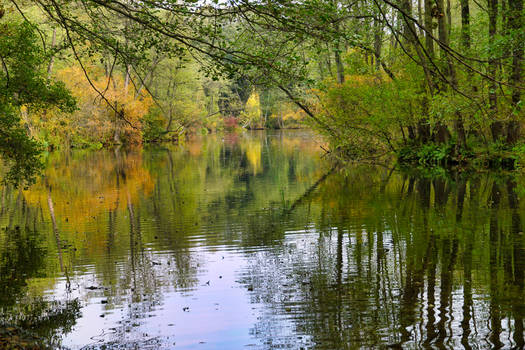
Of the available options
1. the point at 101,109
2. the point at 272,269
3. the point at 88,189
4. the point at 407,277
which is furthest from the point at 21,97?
the point at 101,109

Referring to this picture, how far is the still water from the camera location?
567 cm

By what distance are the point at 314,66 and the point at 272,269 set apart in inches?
693

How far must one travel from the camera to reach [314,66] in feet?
80.6

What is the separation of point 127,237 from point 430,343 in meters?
7.27

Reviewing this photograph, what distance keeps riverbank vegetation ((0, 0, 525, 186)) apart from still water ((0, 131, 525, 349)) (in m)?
1.93

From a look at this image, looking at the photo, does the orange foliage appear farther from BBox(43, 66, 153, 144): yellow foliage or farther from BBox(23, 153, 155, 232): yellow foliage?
BBox(23, 153, 155, 232): yellow foliage

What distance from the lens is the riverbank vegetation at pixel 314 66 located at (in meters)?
5.45

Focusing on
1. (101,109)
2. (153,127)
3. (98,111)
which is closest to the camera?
(98,111)

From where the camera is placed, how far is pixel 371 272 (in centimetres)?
778

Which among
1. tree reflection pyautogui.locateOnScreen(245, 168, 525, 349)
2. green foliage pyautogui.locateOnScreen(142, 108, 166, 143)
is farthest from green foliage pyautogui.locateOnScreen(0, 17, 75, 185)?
green foliage pyautogui.locateOnScreen(142, 108, 166, 143)

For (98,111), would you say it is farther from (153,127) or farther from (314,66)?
(314,66)

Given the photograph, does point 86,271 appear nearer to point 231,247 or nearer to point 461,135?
point 231,247

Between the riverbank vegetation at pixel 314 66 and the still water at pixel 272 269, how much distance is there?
1932 millimetres

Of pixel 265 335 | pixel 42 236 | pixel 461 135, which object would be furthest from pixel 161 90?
pixel 265 335
